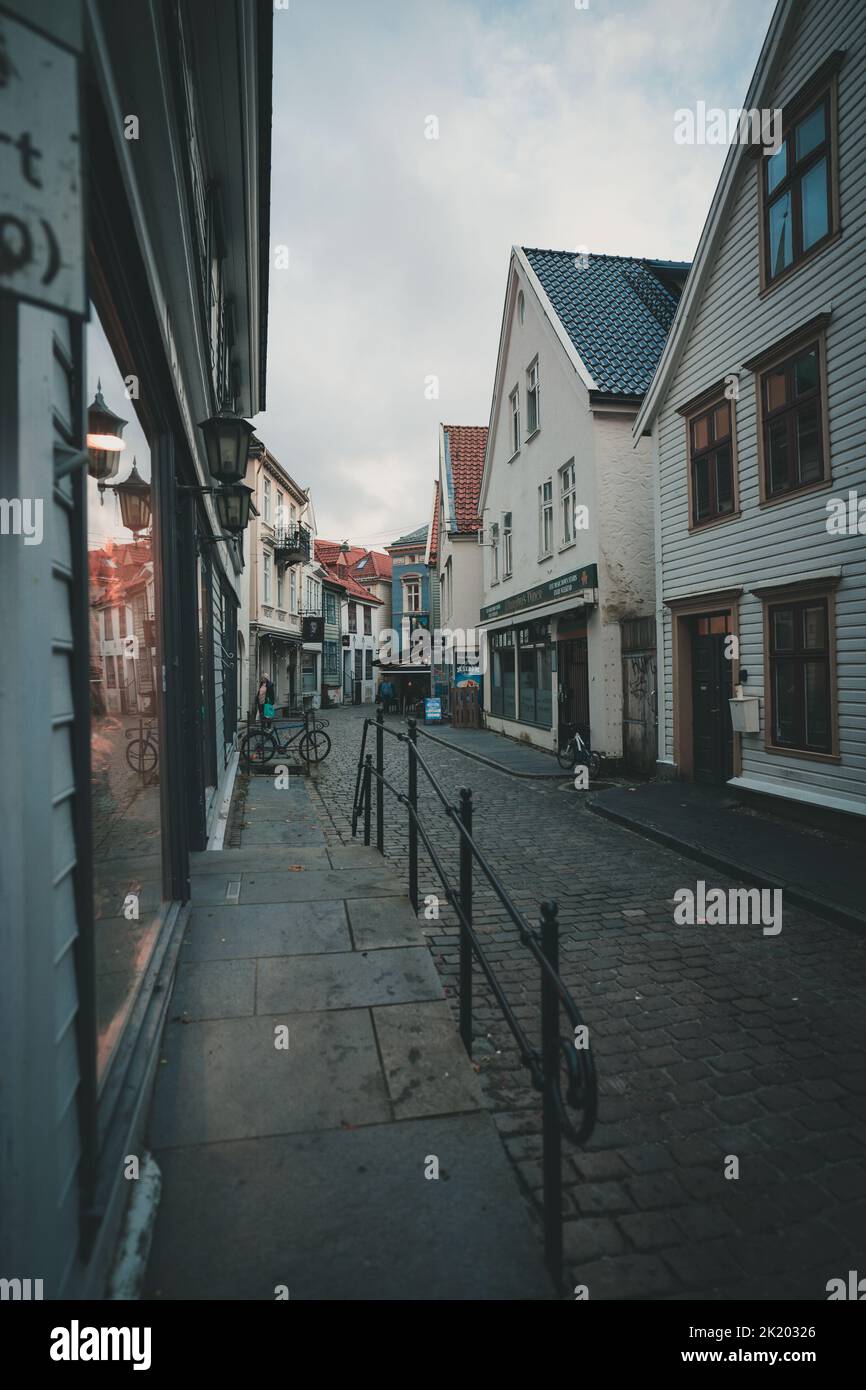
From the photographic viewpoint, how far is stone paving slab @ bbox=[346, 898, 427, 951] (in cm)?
429

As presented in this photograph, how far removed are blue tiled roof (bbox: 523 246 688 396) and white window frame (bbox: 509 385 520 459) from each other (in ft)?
9.35

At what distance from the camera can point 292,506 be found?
1316 inches

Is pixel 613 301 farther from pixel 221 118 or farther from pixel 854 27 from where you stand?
pixel 221 118

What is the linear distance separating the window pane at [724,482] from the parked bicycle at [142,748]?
899 centimetres

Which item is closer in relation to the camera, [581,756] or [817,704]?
[817,704]

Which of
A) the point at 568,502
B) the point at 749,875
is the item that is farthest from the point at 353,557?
the point at 749,875

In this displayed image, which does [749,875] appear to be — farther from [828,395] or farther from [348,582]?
[348,582]

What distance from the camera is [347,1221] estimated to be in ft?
7.59

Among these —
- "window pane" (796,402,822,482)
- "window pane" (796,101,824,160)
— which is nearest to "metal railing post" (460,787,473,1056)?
"window pane" (796,402,822,482)

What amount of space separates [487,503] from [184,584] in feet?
60.3

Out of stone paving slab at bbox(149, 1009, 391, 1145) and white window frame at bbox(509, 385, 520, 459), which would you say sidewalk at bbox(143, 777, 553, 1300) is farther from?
white window frame at bbox(509, 385, 520, 459)

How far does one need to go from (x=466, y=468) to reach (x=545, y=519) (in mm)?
12537

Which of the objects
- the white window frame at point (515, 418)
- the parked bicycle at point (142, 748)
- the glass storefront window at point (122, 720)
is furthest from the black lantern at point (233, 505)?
the white window frame at point (515, 418)

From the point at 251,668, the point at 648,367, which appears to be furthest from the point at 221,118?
the point at 251,668
